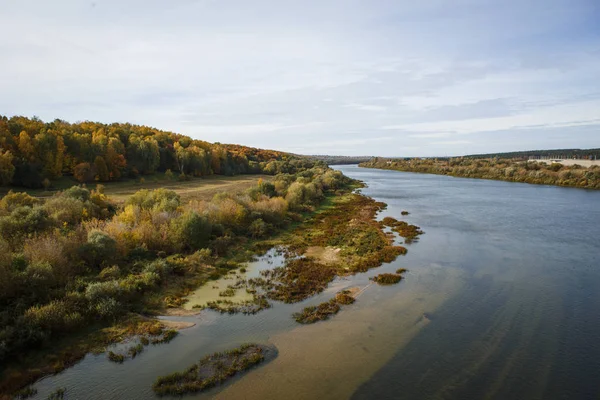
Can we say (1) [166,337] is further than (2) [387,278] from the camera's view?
No

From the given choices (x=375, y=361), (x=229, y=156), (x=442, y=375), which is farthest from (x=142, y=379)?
(x=229, y=156)

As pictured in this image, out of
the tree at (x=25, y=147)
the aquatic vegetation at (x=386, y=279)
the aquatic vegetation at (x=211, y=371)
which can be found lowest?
the aquatic vegetation at (x=211, y=371)

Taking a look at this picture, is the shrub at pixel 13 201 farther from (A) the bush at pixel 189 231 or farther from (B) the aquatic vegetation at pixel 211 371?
(B) the aquatic vegetation at pixel 211 371

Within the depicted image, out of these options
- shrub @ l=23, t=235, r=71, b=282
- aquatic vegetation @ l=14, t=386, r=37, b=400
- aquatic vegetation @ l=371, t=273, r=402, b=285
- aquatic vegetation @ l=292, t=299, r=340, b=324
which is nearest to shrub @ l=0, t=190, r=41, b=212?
shrub @ l=23, t=235, r=71, b=282

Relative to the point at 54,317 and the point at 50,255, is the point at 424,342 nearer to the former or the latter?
the point at 54,317

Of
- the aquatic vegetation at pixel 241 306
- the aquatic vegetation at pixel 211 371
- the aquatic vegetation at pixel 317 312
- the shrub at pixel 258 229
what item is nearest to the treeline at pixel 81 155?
the shrub at pixel 258 229

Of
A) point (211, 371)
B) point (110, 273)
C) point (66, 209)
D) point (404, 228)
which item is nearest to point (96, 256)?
point (110, 273)

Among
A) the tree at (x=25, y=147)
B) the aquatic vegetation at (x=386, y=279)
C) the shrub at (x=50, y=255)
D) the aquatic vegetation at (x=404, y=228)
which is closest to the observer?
the shrub at (x=50, y=255)
